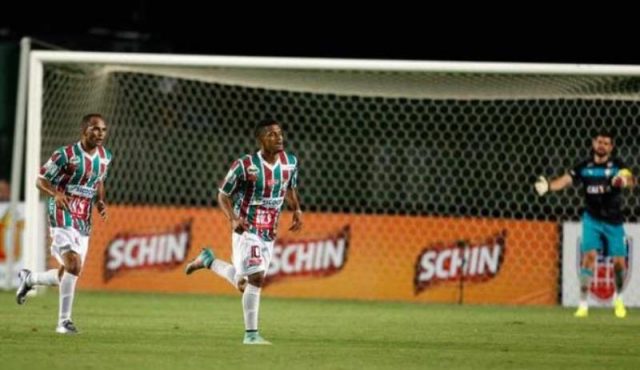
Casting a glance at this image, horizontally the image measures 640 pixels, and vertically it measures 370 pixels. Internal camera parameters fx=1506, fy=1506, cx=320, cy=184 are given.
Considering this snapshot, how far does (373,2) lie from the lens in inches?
1056

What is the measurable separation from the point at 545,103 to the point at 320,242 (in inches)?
120

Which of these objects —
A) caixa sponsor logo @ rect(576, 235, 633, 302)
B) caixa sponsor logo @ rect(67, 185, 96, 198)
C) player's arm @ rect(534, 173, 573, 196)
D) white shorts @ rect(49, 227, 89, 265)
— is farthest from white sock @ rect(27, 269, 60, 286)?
caixa sponsor logo @ rect(576, 235, 633, 302)

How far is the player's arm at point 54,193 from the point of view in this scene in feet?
38.3

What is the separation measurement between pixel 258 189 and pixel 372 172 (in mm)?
6917

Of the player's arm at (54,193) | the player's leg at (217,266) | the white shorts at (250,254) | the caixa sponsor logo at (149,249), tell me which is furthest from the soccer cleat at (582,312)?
the player's arm at (54,193)

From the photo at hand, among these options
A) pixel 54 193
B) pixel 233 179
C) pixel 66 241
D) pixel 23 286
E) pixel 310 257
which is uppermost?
pixel 233 179

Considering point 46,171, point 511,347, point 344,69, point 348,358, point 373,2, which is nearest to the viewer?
point 348,358

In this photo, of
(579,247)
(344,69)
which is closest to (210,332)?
(344,69)

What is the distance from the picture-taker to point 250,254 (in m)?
11.1

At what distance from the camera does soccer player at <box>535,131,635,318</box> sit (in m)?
A: 15.0

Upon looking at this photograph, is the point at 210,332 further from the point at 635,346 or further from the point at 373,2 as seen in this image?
the point at 373,2

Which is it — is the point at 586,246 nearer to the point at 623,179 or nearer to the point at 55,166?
the point at 623,179

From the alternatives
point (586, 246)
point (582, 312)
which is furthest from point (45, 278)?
point (586, 246)

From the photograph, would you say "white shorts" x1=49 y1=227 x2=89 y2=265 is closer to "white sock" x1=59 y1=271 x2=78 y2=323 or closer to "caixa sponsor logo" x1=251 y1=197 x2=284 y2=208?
"white sock" x1=59 y1=271 x2=78 y2=323
